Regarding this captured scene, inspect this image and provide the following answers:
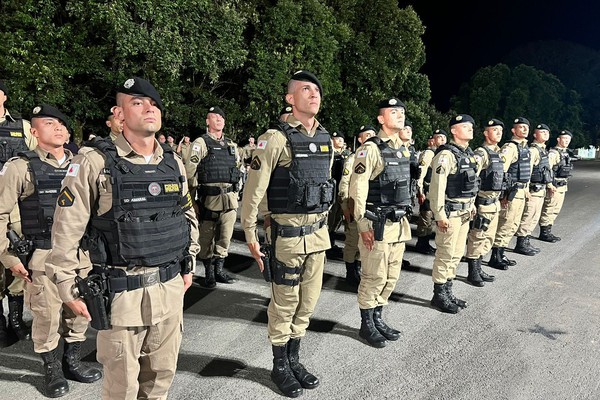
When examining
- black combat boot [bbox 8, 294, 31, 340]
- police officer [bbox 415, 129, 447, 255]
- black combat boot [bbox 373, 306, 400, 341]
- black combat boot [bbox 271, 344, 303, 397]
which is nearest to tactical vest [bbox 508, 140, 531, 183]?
police officer [bbox 415, 129, 447, 255]

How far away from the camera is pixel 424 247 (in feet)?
27.1

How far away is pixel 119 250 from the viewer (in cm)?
249

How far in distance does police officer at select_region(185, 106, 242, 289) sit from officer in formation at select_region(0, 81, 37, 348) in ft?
6.56

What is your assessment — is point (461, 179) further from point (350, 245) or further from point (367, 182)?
point (350, 245)

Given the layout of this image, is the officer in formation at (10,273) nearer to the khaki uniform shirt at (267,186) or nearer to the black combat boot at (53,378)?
the black combat boot at (53,378)

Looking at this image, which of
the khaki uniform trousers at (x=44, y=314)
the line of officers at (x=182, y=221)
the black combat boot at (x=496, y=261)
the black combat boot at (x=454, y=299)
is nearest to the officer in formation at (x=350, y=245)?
the line of officers at (x=182, y=221)

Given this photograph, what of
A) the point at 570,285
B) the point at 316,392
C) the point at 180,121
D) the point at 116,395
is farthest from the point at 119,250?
the point at 180,121

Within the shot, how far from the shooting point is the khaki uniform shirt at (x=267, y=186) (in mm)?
3521

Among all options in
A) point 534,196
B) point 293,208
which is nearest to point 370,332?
point 293,208

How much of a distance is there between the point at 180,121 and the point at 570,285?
13.6 meters

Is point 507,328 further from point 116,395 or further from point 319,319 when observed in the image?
point 116,395

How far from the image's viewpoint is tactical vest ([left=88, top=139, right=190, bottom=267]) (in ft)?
8.13

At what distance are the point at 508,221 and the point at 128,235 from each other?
664 cm

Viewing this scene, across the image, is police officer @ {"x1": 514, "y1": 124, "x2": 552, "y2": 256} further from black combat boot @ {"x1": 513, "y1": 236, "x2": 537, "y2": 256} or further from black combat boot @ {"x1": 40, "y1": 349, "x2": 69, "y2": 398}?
black combat boot @ {"x1": 40, "y1": 349, "x2": 69, "y2": 398}
